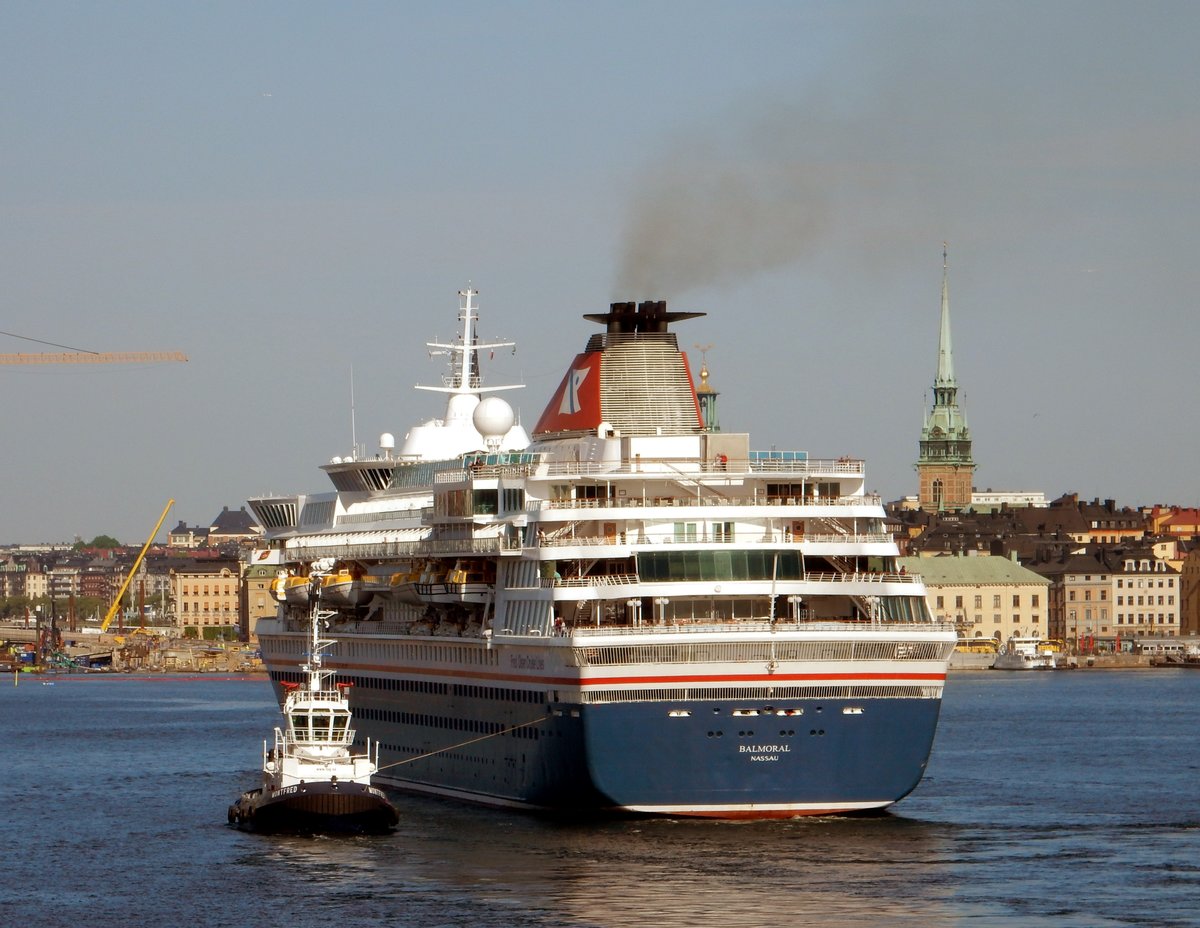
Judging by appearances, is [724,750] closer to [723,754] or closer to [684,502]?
[723,754]

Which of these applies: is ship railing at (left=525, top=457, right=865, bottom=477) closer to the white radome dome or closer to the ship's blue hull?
the ship's blue hull

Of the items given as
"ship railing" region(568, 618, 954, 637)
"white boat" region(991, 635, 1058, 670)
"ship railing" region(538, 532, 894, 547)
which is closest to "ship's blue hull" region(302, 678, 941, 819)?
"ship railing" region(568, 618, 954, 637)

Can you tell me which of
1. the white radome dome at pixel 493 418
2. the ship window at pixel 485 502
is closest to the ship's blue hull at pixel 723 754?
the ship window at pixel 485 502

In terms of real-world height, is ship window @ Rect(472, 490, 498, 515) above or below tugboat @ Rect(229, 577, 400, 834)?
above

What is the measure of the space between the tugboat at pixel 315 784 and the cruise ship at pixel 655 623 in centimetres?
352

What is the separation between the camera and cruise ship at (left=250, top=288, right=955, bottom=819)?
176 ft

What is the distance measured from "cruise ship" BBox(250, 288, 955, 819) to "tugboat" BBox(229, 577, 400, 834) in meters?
3.52

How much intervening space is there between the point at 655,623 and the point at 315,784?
876cm

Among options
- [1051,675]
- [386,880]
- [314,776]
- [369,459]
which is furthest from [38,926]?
[1051,675]

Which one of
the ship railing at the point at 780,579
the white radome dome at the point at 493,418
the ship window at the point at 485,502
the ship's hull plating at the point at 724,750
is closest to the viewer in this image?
the ship's hull plating at the point at 724,750

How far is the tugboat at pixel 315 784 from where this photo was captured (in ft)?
185

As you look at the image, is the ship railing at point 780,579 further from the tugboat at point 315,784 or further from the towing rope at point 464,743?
the tugboat at point 315,784

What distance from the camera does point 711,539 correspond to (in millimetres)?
55875

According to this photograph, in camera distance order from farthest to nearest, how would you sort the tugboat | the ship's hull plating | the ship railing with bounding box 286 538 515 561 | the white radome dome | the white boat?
the white boat, the white radome dome, the ship railing with bounding box 286 538 515 561, the tugboat, the ship's hull plating
